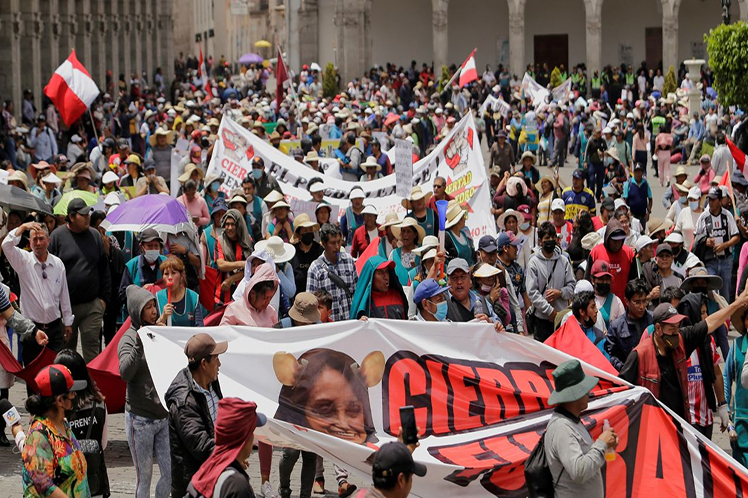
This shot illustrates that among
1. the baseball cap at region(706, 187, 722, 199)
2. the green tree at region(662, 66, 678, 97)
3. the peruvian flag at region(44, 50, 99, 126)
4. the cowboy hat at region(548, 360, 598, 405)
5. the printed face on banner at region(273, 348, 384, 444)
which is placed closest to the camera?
the cowboy hat at region(548, 360, 598, 405)

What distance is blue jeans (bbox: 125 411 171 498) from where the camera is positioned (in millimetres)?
8414

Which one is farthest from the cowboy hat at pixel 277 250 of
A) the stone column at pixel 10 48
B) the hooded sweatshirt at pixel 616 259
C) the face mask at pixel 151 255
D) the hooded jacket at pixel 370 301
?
the stone column at pixel 10 48

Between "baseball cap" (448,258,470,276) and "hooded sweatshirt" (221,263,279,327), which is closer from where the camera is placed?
"hooded sweatshirt" (221,263,279,327)

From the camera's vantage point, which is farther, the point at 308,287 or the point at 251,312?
the point at 308,287

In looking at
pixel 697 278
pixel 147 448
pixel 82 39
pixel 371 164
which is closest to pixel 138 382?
pixel 147 448

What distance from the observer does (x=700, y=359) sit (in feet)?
29.9

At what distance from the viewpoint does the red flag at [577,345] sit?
356 inches

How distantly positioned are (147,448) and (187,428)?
148 cm

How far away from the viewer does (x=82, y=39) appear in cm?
4522

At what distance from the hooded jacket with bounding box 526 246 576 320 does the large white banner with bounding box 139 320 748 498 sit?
2.67m

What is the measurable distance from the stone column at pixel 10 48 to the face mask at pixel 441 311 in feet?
95.3

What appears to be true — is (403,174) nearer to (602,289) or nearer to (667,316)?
(602,289)

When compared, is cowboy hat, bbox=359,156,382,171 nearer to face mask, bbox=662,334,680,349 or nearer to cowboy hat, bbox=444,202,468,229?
cowboy hat, bbox=444,202,468,229

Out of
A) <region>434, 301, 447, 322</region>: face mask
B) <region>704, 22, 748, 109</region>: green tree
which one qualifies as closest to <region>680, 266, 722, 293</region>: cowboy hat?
<region>434, 301, 447, 322</region>: face mask
